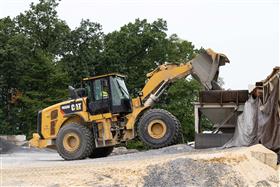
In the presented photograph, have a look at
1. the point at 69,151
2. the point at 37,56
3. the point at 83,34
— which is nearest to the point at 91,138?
the point at 69,151

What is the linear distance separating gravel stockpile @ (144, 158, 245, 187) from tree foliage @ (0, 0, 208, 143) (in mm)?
31370

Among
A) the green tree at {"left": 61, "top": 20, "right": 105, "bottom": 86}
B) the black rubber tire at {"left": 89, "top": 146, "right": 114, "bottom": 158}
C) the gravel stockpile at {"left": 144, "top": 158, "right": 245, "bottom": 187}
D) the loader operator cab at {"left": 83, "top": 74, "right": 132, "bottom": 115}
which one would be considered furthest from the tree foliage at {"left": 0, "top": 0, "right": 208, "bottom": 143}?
the gravel stockpile at {"left": 144, "top": 158, "right": 245, "bottom": 187}

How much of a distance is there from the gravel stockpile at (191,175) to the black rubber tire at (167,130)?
5367 mm

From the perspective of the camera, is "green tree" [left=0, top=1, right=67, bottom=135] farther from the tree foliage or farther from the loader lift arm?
the loader lift arm

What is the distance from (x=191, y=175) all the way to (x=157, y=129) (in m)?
6.17

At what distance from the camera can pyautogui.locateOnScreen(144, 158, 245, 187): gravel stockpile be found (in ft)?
33.6

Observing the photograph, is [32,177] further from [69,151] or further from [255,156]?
[69,151]

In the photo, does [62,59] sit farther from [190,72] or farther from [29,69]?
[190,72]

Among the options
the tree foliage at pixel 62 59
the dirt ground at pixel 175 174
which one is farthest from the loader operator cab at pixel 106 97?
the tree foliage at pixel 62 59

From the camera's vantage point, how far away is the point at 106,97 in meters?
17.3

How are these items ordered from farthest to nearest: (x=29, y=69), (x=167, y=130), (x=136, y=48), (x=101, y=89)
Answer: (x=136, y=48)
(x=29, y=69)
(x=101, y=89)
(x=167, y=130)

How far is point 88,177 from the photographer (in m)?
10.9

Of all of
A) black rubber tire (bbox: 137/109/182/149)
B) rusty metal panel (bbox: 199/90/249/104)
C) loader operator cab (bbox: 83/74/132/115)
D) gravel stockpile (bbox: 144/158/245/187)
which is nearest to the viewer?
gravel stockpile (bbox: 144/158/245/187)

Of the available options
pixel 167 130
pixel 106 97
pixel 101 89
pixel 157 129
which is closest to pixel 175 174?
pixel 167 130
